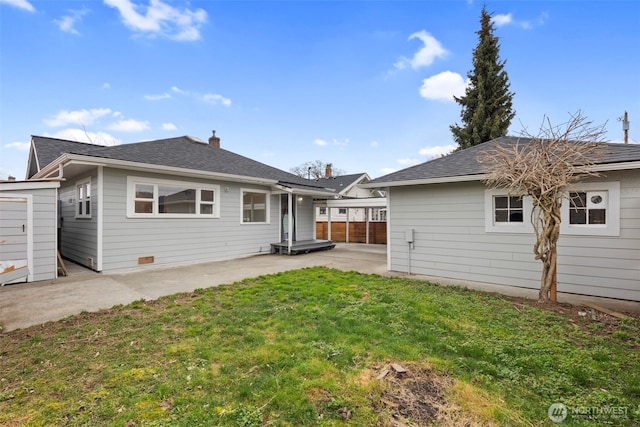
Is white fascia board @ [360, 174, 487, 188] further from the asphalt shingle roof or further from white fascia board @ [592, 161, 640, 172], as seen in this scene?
the asphalt shingle roof

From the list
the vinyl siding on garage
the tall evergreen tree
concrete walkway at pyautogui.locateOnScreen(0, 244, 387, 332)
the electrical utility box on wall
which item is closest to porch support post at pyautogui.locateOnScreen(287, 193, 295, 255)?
concrete walkway at pyautogui.locateOnScreen(0, 244, 387, 332)

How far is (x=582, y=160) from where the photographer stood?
5.09 meters

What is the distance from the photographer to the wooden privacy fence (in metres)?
16.1

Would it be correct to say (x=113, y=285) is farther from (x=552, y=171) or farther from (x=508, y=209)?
(x=508, y=209)

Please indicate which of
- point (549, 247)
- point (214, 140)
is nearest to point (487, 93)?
point (214, 140)

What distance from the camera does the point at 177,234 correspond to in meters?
8.73

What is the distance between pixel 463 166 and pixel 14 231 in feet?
33.5

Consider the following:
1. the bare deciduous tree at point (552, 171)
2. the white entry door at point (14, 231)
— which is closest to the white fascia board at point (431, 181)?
the bare deciduous tree at point (552, 171)

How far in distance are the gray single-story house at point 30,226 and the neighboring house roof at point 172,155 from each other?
3.34ft

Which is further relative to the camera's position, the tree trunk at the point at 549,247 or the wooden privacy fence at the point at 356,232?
the wooden privacy fence at the point at 356,232

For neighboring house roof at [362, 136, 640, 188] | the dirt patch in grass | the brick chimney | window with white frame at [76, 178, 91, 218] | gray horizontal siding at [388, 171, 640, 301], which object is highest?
the brick chimney

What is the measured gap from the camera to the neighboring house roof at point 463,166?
16.3 feet

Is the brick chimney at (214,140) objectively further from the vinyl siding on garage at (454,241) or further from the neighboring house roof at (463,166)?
the vinyl siding on garage at (454,241)
